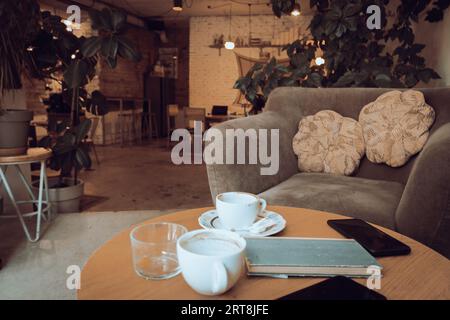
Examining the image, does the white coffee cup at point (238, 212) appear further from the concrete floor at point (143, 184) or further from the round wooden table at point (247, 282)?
the concrete floor at point (143, 184)

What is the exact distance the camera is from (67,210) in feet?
10.0

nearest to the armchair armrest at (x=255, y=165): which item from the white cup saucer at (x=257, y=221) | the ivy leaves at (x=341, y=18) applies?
the white cup saucer at (x=257, y=221)

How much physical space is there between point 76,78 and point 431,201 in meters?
2.51

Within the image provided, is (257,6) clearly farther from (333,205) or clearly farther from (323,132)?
(333,205)

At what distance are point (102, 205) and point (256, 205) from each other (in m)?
2.75

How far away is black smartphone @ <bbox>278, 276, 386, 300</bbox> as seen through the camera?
1.94 feet

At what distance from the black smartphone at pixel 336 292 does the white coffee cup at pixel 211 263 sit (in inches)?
3.7

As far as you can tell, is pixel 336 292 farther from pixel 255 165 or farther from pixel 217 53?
pixel 217 53

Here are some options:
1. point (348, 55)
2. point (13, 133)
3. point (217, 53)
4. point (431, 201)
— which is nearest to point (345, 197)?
point (431, 201)

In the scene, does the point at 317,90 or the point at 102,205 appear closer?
the point at 317,90

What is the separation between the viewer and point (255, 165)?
1.80 metres

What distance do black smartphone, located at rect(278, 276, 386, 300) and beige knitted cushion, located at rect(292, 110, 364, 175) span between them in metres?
1.49

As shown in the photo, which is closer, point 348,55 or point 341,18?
point 341,18

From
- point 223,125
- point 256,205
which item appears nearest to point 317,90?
point 223,125
